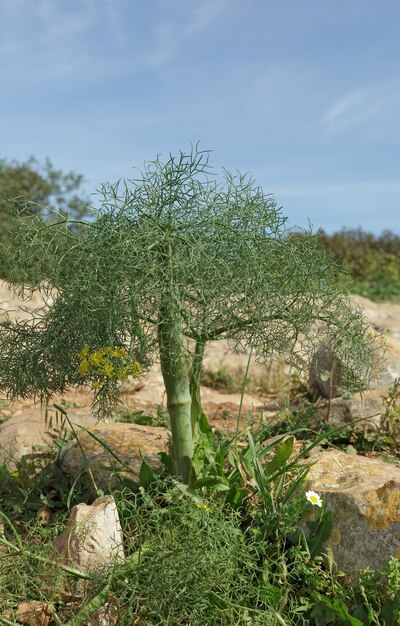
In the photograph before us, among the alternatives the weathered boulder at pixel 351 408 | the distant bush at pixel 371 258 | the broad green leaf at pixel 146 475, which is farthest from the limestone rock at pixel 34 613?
the distant bush at pixel 371 258

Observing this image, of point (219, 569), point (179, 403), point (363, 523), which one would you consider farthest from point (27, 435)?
point (363, 523)

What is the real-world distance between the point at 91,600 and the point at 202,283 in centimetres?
163

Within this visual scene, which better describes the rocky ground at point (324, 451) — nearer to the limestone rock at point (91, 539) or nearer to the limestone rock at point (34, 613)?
the limestone rock at point (91, 539)

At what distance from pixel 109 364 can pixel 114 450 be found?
150cm

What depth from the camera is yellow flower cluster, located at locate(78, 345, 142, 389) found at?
12.8 ft

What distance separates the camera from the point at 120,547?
4.00 meters

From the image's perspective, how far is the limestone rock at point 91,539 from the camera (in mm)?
3900

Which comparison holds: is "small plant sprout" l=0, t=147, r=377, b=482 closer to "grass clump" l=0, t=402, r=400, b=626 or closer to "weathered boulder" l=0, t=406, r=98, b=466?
"grass clump" l=0, t=402, r=400, b=626

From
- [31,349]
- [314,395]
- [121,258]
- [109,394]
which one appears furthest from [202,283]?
[314,395]

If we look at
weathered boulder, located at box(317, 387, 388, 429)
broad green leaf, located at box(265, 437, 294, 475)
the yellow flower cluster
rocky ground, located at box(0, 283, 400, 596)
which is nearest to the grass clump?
broad green leaf, located at box(265, 437, 294, 475)

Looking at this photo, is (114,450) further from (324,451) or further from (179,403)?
(324,451)

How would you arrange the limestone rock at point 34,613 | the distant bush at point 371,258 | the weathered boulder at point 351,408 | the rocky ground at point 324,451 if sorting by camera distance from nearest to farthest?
the limestone rock at point 34,613, the rocky ground at point 324,451, the weathered boulder at point 351,408, the distant bush at point 371,258

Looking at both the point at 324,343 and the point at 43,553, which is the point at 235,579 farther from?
the point at 324,343

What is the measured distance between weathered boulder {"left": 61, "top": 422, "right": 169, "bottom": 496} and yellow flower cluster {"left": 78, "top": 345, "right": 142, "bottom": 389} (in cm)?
111
